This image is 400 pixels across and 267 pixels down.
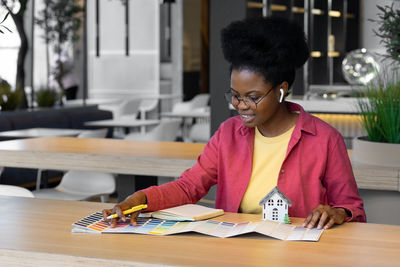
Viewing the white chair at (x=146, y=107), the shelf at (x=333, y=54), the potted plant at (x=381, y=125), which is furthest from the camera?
the white chair at (x=146, y=107)

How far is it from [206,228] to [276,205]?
257mm

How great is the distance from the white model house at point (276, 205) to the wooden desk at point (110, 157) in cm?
126

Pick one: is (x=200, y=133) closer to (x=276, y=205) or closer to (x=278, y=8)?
(x=278, y=8)

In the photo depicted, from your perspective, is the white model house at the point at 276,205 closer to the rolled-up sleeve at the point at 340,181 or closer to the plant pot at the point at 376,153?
the rolled-up sleeve at the point at 340,181

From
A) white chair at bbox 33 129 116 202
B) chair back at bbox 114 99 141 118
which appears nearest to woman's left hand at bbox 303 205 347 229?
white chair at bbox 33 129 116 202

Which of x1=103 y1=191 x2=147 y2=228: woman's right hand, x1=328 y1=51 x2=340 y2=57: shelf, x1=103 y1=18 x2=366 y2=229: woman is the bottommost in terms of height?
x1=103 y1=191 x2=147 y2=228: woman's right hand

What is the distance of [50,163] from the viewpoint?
13.3ft

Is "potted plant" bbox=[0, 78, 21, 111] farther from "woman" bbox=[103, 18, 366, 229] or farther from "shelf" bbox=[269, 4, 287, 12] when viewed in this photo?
"woman" bbox=[103, 18, 366, 229]

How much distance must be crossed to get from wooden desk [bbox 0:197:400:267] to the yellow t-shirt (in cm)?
39

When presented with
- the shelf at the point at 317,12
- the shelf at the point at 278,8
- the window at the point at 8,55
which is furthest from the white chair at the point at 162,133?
the shelf at the point at 317,12

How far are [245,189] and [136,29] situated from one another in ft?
37.6

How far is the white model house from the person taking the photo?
2.15 m

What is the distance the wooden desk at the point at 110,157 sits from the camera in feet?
12.3

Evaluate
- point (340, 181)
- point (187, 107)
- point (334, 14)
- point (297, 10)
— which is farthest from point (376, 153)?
point (334, 14)
